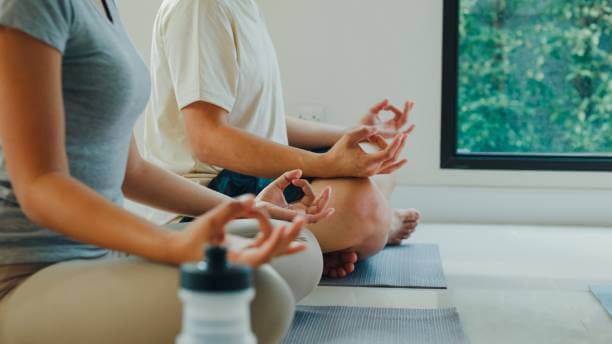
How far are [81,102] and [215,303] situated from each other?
0.61m

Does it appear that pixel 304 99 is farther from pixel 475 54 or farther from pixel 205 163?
pixel 205 163

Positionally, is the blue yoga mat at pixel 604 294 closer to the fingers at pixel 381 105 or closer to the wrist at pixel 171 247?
the fingers at pixel 381 105

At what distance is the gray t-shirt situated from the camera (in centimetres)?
108

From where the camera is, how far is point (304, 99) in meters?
3.16

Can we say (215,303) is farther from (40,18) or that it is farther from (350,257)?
(350,257)

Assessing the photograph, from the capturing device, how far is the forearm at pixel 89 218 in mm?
999

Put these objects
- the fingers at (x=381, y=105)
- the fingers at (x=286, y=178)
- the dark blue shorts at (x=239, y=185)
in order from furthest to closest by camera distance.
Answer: the fingers at (x=381, y=105) → the dark blue shorts at (x=239, y=185) → the fingers at (x=286, y=178)

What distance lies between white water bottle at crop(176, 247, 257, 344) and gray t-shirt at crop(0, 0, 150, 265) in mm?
520

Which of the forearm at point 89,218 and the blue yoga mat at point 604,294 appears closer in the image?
the forearm at point 89,218

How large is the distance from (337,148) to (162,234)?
1040 millimetres

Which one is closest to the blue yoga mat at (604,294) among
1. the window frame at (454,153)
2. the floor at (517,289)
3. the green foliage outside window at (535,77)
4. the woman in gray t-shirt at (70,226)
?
the floor at (517,289)

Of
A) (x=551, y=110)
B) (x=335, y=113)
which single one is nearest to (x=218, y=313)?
(x=335, y=113)

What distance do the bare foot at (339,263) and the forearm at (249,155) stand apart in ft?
0.84

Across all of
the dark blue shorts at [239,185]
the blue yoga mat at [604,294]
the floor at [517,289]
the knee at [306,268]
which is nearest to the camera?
the knee at [306,268]
